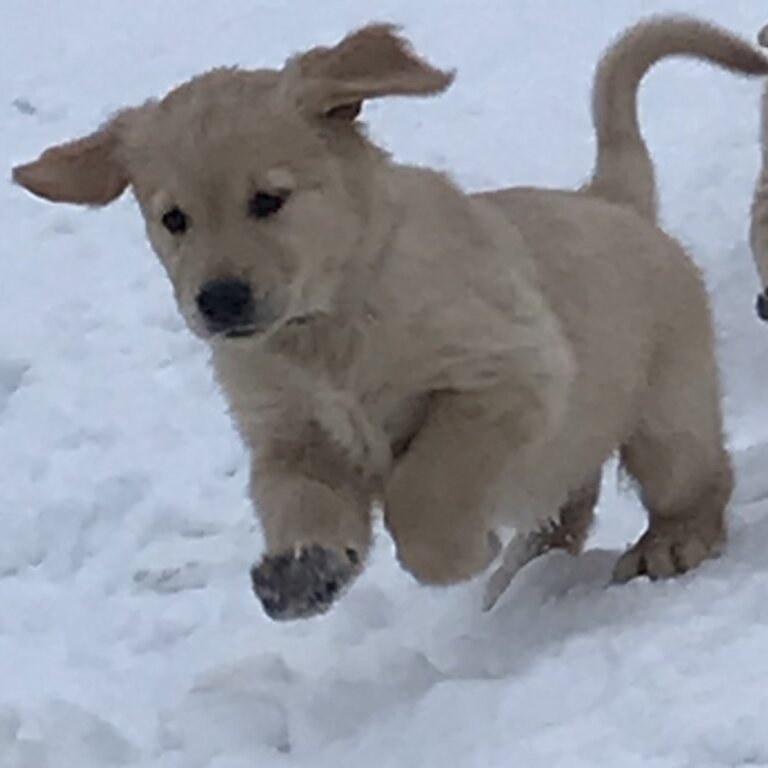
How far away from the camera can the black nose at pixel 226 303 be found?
3639 millimetres

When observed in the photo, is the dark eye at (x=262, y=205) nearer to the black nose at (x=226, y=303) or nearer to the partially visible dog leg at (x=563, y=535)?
the black nose at (x=226, y=303)

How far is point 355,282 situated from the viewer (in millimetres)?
3969

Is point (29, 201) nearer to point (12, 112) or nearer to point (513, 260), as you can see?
point (12, 112)

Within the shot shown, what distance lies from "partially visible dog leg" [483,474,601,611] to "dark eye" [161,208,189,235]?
1.45 metres

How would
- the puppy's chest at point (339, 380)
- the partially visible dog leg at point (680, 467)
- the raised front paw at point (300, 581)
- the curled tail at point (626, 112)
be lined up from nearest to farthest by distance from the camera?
the raised front paw at point (300, 581) < the puppy's chest at point (339, 380) < the partially visible dog leg at point (680, 467) < the curled tail at point (626, 112)

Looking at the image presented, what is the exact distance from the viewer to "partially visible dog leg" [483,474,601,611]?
16.2ft

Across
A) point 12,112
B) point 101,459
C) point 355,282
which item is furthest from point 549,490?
point 12,112

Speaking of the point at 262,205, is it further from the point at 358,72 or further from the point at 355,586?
the point at 355,586

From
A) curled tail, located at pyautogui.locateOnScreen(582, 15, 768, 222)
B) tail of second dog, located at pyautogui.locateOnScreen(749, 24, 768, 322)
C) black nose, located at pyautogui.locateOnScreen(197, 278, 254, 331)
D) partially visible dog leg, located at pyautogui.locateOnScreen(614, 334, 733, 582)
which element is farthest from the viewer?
tail of second dog, located at pyautogui.locateOnScreen(749, 24, 768, 322)

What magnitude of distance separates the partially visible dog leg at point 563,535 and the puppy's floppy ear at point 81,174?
→ 1390 mm

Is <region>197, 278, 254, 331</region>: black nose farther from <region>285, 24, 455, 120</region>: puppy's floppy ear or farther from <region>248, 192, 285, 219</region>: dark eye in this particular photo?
<region>285, 24, 455, 120</region>: puppy's floppy ear

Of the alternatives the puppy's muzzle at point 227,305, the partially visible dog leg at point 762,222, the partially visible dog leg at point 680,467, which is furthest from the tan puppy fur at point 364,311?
the partially visible dog leg at point 762,222

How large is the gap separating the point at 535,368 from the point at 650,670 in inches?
27.1

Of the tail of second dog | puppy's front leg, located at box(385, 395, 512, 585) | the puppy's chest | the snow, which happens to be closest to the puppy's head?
the puppy's chest
